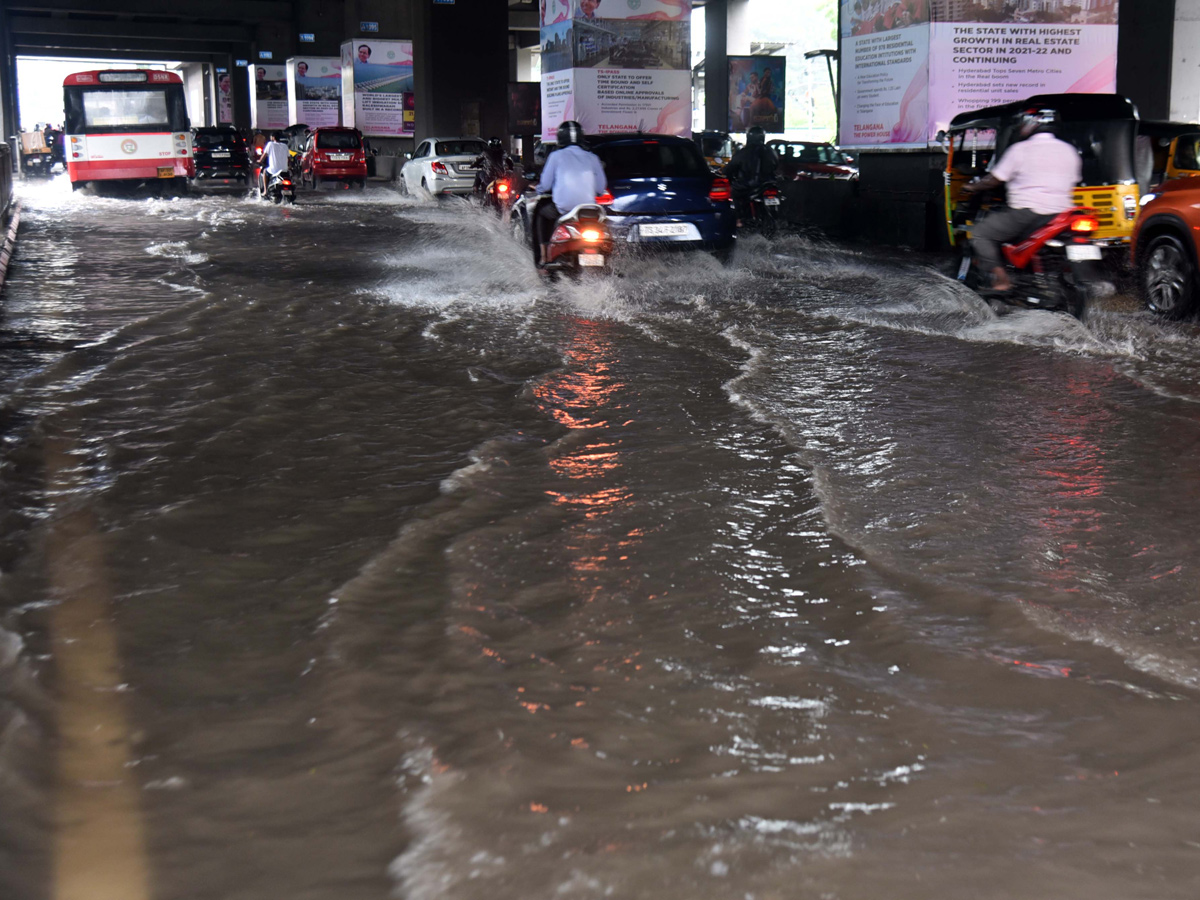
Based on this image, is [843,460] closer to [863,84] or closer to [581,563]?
[581,563]

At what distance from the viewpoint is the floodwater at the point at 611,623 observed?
8.62 ft

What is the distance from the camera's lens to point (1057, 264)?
9.64 m

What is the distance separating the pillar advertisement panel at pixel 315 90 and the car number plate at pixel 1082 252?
4533 cm

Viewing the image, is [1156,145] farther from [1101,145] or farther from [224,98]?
[224,98]

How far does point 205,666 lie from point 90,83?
1187 inches

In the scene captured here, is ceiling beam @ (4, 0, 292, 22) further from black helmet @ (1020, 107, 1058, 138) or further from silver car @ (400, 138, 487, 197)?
black helmet @ (1020, 107, 1058, 138)

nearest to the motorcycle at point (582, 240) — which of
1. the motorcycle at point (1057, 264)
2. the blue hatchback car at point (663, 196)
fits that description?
the blue hatchback car at point (663, 196)

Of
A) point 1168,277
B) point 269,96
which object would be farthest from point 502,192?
point 269,96

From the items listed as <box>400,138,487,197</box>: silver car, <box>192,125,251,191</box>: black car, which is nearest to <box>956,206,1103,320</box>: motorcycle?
<box>400,138,487,197</box>: silver car

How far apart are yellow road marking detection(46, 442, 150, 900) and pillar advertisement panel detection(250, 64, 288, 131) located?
190 ft

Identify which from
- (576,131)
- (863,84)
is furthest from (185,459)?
(863,84)

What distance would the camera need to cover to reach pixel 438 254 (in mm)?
16781

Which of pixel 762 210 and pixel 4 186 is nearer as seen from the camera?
pixel 762 210

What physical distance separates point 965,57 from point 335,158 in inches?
848
